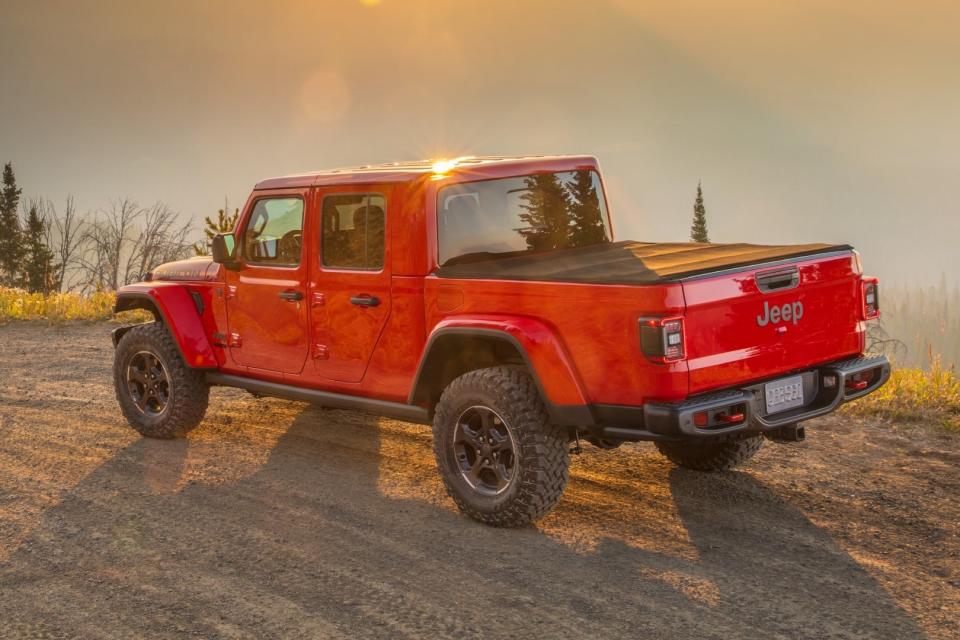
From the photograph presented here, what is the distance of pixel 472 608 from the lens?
4.30 meters

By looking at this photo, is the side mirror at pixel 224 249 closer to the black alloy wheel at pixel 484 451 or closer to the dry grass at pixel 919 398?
the black alloy wheel at pixel 484 451

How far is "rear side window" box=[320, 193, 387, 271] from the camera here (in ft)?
19.6

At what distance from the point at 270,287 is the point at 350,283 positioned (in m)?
0.84

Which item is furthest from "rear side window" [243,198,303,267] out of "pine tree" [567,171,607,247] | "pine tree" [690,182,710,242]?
"pine tree" [690,182,710,242]

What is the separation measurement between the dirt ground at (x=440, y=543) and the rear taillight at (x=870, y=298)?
1.06 meters

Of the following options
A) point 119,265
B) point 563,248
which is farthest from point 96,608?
point 119,265

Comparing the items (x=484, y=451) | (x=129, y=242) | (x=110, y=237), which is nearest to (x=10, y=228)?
(x=110, y=237)

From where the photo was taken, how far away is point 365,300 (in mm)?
6000

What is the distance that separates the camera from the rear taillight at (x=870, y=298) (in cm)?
546

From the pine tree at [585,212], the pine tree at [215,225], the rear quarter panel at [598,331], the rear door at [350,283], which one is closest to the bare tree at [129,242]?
the pine tree at [215,225]

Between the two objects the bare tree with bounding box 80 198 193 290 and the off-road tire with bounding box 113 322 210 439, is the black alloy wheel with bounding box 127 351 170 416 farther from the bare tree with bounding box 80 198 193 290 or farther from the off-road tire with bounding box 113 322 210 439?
the bare tree with bounding box 80 198 193 290

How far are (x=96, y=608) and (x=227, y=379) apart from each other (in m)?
2.97

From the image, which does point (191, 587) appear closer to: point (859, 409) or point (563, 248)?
point (563, 248)

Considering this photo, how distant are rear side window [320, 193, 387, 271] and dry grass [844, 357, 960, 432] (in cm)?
410
